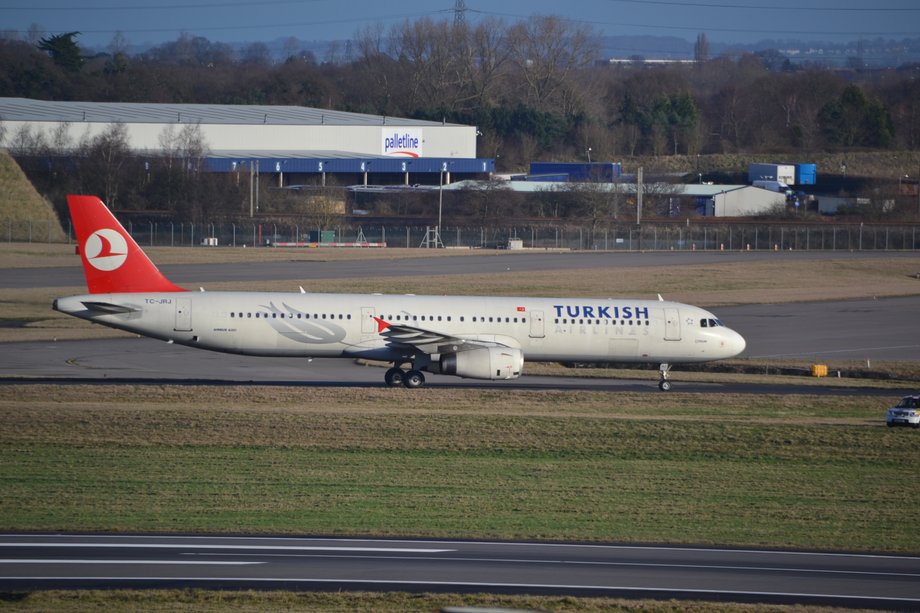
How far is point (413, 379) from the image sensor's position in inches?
1569

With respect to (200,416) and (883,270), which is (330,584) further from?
(883,270)

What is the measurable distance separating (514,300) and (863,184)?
10464cm

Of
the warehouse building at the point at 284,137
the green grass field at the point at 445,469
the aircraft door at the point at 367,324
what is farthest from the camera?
the warehouse building at the point at 284,137

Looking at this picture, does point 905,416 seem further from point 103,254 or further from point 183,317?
point 103,254

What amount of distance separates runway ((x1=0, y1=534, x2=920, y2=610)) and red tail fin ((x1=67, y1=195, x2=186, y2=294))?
18.9 metres

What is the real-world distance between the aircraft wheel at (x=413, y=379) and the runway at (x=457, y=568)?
18044 millimetres

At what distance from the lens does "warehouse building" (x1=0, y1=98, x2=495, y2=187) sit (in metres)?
122

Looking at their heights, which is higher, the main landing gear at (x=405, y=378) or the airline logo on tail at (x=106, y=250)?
the airline logo on tail at (x=106, y=250)

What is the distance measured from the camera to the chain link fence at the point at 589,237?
328 ft

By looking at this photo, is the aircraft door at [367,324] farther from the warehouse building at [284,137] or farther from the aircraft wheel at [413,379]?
the warehouse building at [284,137]

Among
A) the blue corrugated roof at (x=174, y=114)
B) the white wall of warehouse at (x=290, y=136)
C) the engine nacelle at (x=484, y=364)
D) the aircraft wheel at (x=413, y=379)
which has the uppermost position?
the blue corrugated roof at (x=174, y=114)

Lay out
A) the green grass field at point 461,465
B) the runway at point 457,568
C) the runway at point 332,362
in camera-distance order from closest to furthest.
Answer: the runway at point 457,568 < the green grass field at point 461,465 < the runway at point 332,362

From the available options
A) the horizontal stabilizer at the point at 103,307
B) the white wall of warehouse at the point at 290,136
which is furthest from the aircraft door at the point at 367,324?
the white wall of warehouse at the point at 290,136

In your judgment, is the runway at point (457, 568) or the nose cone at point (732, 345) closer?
the runway at point (457, 568)
